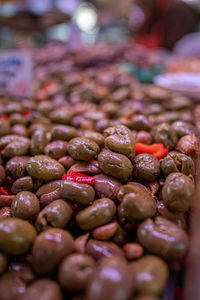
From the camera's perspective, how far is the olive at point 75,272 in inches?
38.6

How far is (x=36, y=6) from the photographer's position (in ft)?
16.9

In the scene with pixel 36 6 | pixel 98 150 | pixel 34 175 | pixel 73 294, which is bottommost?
pixel 73 294

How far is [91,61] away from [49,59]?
2.36 feet

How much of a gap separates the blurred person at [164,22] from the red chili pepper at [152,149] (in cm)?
612

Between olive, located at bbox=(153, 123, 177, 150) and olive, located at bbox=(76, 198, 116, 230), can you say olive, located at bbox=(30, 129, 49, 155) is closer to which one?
olive, located at bbox=(76, 198, 116, 230)

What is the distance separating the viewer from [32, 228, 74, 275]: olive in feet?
3.48

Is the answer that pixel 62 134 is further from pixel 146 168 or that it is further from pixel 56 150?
pixel 146 168

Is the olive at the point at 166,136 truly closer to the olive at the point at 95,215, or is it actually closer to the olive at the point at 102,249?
the olive at the point at 95,215

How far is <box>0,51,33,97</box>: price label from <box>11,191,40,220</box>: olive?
5.88 feet

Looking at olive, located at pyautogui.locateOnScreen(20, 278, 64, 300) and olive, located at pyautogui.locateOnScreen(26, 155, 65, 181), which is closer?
olive, located at pyautogui.locateOnScreen(20, 278, 64, 300)

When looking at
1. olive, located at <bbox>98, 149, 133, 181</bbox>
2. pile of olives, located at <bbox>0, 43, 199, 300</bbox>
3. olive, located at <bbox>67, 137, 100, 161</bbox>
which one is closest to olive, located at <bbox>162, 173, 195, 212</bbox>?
pile of olives, located at <bbox>0, 43, 199, 300</bbox>

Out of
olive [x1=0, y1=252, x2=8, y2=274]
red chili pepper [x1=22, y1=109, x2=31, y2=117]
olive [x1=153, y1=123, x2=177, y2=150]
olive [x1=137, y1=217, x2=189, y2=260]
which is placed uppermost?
olive [x1=153, y1=123, x2=177, y2=150]

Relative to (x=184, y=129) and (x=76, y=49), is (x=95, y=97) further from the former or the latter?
(x=76, y=49)

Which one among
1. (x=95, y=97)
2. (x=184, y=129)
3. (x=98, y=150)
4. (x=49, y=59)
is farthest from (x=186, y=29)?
(x=98, y=150)
